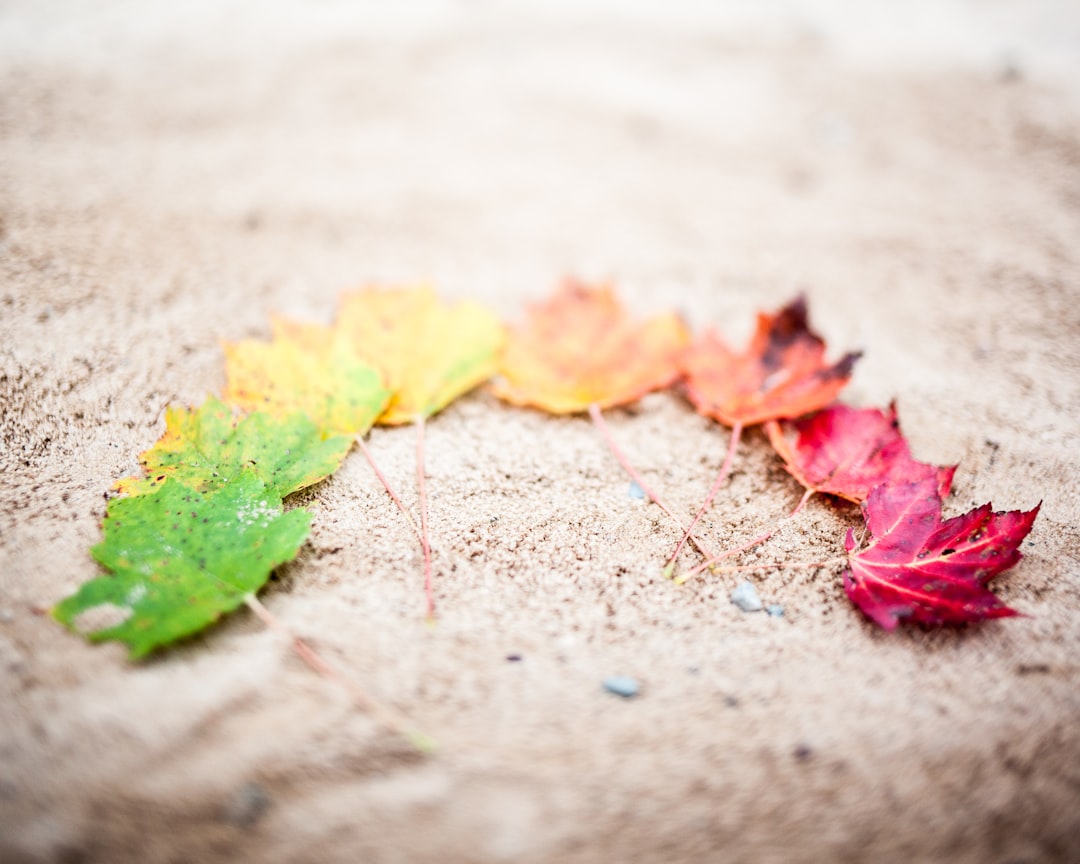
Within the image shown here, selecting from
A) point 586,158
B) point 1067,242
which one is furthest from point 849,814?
point 586,158

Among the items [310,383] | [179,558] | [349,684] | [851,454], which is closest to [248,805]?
[349,684]

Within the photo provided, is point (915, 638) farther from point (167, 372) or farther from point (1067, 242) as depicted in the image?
point (167, 372)

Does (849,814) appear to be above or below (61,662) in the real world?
below

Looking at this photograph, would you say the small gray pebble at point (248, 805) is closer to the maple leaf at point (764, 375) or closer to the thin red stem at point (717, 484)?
the thin red stem at point (717, 484)

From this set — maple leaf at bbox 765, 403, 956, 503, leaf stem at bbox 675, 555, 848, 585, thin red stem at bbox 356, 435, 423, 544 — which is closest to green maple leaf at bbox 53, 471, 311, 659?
thin red stem at bbox 356, 435, 423, 544

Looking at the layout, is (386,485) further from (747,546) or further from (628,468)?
(747,546)

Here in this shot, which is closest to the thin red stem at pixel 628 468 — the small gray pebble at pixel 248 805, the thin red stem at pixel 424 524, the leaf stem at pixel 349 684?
the thin red stem at pixel 424 524
